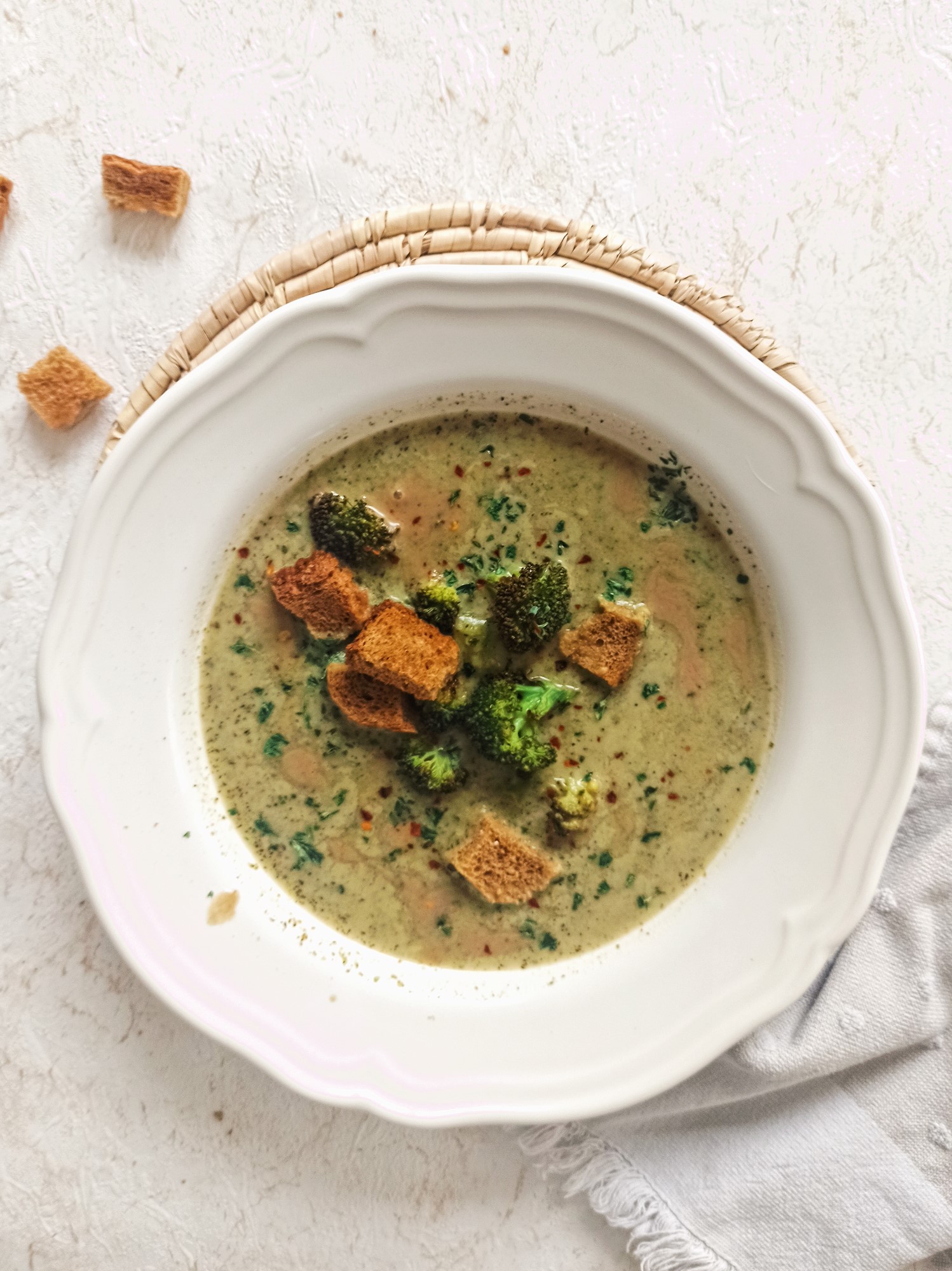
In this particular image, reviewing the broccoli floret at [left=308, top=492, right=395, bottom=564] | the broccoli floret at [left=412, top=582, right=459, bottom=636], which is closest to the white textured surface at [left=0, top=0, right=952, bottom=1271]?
the broccoli floret at [left=308, top=492, right=395, bottom=564]

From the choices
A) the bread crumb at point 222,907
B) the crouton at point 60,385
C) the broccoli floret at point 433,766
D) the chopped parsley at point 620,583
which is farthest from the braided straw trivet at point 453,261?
the bread crumb at point 222,907

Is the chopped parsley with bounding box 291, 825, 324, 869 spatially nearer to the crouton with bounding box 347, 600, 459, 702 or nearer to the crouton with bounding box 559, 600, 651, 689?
the crouton with bounding box 347, 600, 459, 702

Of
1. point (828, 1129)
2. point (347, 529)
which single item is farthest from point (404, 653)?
point (828, 1129)

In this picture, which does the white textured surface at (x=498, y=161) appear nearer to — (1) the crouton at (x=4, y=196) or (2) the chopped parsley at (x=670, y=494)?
(1) the crouton at (x=4, y=196)

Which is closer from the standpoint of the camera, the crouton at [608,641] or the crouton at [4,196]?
the crouton at [608,641]

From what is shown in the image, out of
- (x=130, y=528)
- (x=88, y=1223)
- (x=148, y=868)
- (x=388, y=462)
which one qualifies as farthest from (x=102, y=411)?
(x=88, y=1223)

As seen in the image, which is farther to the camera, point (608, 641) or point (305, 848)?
point (305, 848)

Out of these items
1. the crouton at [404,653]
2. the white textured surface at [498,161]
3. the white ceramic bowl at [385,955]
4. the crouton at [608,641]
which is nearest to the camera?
the white ceramic bowl at [385,955]

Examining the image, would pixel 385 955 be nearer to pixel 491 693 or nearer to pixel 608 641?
pixel 491 693
